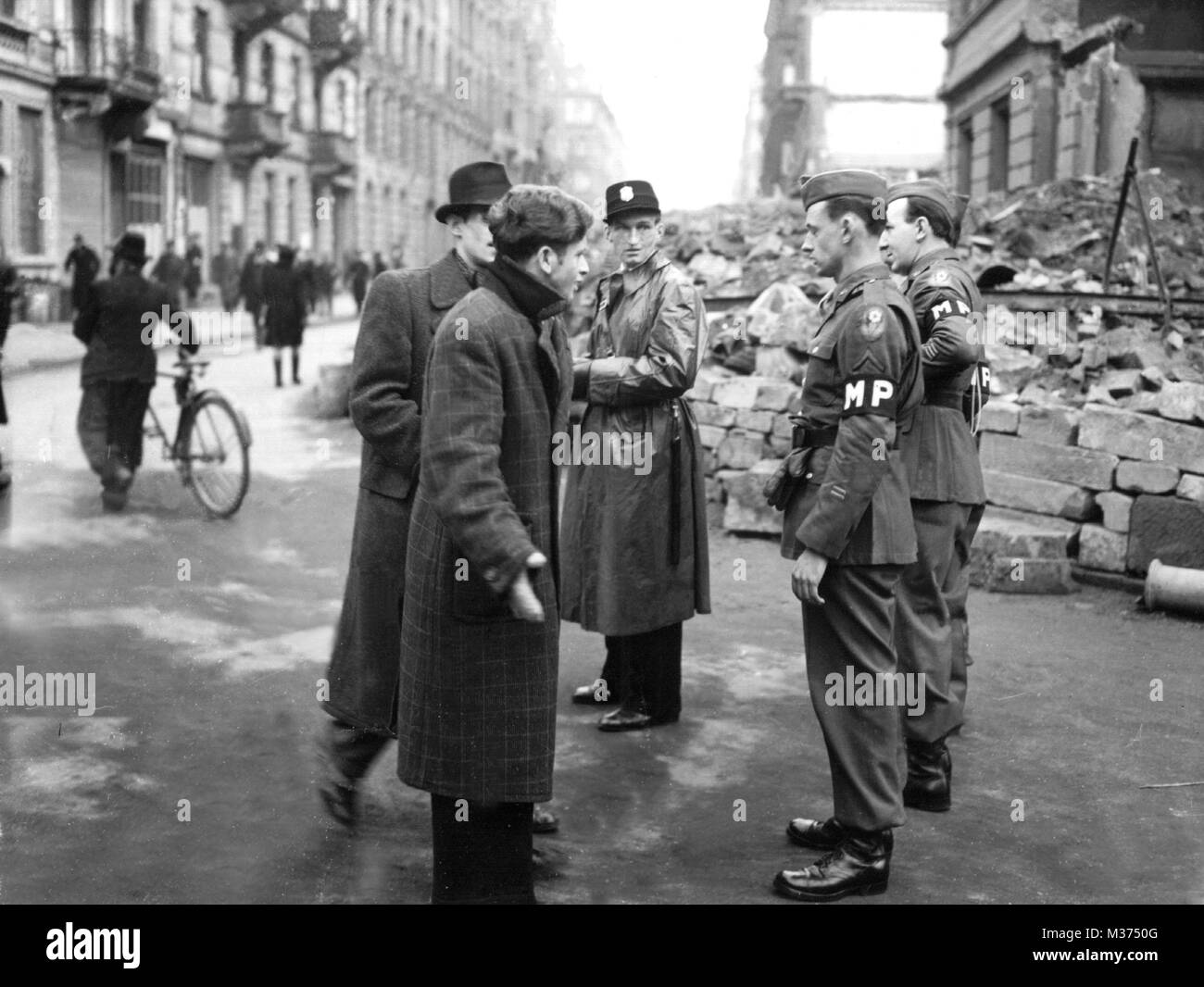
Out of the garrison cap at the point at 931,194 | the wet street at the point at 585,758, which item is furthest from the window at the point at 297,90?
the garrison cap at the point at 931,194

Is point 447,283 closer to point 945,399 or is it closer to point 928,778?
point 945,399

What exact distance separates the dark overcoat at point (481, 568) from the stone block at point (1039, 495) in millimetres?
5720

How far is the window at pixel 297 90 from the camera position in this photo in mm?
42031

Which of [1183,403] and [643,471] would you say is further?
[1183,403]

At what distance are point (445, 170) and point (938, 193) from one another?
5823cm

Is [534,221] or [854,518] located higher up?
[534,221]

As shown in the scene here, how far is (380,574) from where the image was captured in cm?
454

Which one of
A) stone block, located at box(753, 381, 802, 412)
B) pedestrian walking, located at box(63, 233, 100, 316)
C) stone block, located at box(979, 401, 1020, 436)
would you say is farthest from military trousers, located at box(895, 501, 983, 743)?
pedestrian walking, located at box(63, 233, 100, 316)

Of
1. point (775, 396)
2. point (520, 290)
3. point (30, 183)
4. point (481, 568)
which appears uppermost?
point (30, 183)

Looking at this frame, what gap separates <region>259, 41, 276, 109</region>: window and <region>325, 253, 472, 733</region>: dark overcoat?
3734cm

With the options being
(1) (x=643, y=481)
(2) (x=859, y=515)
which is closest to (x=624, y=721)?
(1) (x=643, y=481)

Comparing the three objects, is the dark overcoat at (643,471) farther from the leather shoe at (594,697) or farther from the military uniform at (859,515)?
the military uniform at (859,515)

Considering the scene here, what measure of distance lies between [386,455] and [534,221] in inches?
47.6

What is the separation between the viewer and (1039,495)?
30.1 ft
